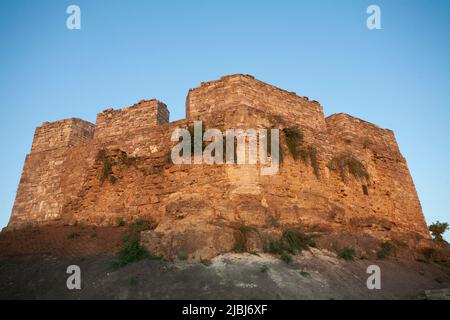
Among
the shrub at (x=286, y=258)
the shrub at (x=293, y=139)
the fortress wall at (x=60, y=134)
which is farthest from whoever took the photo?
the fortress wall at (x=60, y=134)

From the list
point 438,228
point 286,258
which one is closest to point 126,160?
point 286,258

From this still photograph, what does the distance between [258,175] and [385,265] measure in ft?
13.0

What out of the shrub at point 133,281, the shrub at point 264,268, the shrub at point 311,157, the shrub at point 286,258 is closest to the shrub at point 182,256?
the shrub at point 133,281

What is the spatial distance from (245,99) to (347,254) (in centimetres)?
493

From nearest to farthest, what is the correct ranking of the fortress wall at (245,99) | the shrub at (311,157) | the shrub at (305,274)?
the shrub at (305,274) → the shrub at (311,157) → the fortress wall at (245,99)

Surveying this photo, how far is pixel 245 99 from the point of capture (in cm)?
1048

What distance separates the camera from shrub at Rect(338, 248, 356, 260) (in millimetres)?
8930

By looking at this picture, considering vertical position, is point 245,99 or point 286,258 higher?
point 245,99

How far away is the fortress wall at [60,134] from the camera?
12898 millimetres

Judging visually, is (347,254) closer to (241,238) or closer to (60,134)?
(241,238)

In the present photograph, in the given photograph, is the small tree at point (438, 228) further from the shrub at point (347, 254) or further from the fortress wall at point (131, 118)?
the fortress wall at point (131, 118)

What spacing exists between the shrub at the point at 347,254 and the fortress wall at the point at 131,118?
21.1 feet

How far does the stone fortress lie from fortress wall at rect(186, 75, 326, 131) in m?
0.04
